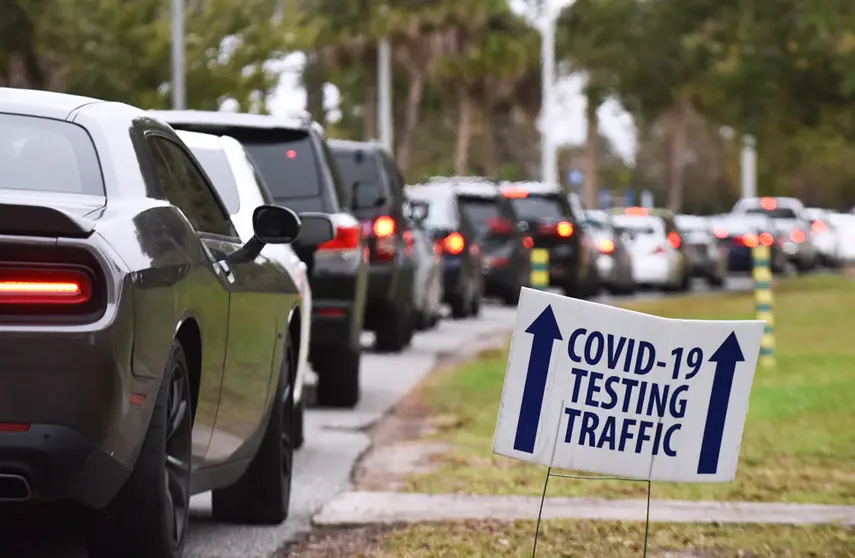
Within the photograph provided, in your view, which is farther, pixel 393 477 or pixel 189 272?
pixel 393 477

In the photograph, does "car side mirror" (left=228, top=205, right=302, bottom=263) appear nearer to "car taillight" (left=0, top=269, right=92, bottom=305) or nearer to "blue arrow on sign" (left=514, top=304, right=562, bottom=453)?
"blue arrow on sign" (left=514, top=304, right=562, bottom=453)

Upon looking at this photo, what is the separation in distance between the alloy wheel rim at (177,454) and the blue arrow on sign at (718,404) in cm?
166

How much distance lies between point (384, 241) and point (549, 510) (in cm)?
943

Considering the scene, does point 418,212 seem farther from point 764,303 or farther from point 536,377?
point 536,377

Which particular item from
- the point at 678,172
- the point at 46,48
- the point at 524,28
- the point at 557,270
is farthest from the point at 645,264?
the point at 678,172

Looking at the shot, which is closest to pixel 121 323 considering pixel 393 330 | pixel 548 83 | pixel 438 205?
pixel 393 330

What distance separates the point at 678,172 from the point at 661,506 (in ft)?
252

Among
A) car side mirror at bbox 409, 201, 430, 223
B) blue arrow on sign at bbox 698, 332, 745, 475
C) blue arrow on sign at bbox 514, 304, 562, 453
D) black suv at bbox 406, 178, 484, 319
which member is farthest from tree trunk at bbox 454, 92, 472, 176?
blue arrow on sign at bbox 514, 304, 562, 453

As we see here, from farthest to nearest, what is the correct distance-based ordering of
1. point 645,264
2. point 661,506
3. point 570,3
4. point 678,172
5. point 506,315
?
point 678,172, point 570,3, point 645,264, point 506,315, point 661,506

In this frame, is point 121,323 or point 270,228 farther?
point 270,228

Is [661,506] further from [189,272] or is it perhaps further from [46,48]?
[46,48]

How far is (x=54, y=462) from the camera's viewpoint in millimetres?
5605

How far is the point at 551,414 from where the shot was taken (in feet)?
22.5

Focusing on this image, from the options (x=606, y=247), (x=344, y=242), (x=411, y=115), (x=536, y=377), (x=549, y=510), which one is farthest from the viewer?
(x=411, y=115)
